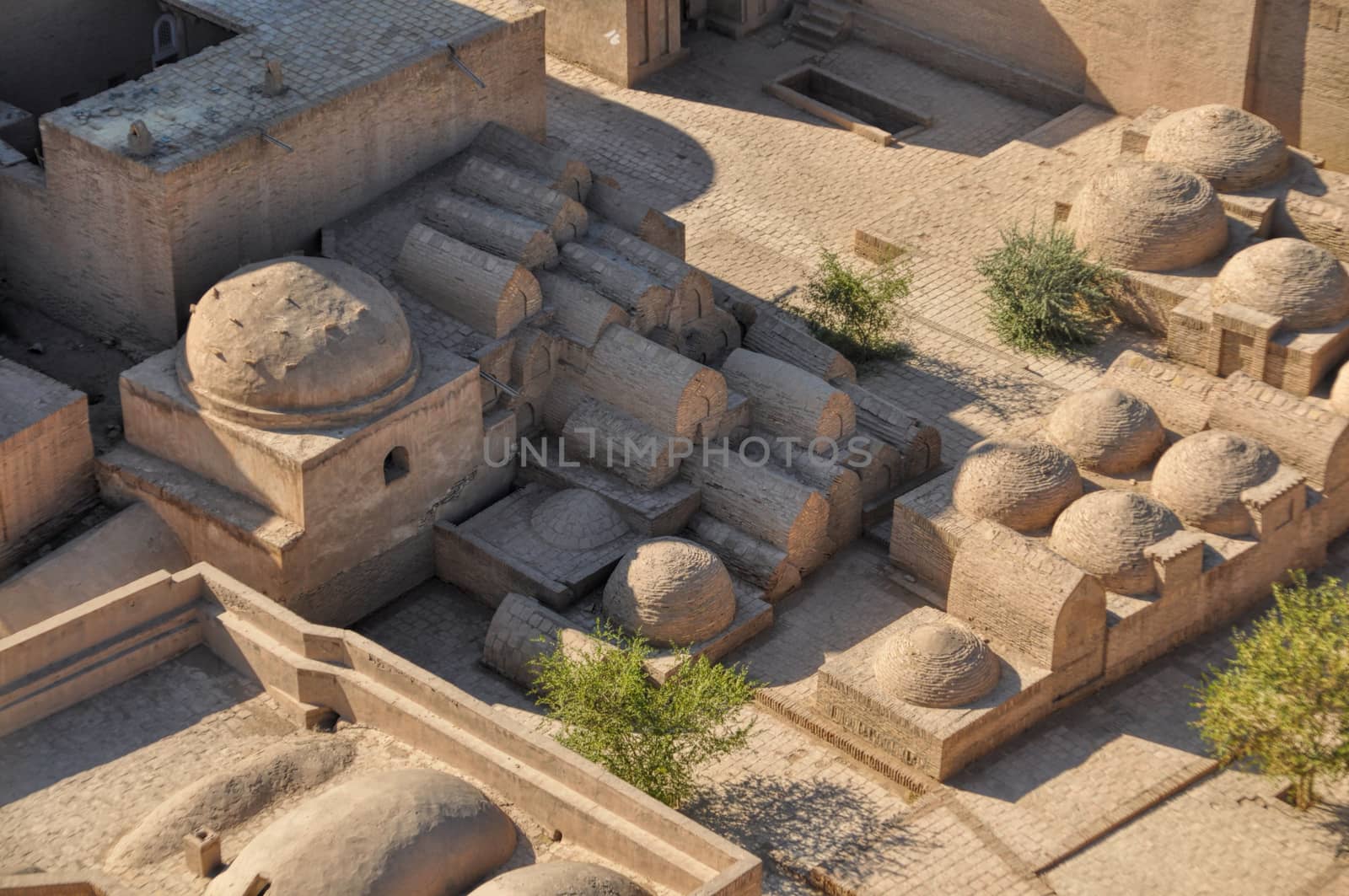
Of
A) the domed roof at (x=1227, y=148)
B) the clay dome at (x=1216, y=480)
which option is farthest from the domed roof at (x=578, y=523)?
the domed roof at (x=1227, y=148)

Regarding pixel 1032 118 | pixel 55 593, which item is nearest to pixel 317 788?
pixel 55 593

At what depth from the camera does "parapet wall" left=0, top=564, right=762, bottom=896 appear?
62.5 feet

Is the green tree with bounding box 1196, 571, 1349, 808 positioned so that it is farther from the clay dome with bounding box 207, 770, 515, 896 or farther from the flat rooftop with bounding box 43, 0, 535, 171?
the flat rooftop with bounding box 43, 0, 535, 171

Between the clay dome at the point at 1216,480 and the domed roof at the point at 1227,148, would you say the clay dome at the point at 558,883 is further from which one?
the domed roof at the point at 1227,148

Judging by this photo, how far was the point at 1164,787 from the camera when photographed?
2289cm

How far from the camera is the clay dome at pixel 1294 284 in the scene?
89.1 feet

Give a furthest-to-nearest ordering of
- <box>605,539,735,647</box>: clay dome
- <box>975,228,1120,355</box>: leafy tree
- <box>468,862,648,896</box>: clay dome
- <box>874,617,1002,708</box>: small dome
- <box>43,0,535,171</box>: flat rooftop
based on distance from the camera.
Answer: <box>975,228,1120,355</box>: leafy tree < <box>43,0,535,171</box>: flat rooftop < <box>605,539,735,647</box>: clay dome < <box>874,617,1002,708</box>: small dome < <box>468,862,648,896</box>: clay dome

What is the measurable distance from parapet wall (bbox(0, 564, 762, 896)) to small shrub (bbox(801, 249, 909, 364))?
912 cm

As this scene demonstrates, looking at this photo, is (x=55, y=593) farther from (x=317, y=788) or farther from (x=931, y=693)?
(x=931, y=693)

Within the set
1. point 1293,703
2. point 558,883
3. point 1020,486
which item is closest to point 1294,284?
point 1020,486

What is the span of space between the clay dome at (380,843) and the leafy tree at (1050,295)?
11832mm

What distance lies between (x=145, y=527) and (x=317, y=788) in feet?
17.2

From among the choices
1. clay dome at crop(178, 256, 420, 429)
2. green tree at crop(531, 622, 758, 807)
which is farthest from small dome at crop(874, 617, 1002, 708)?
clay dome at crop(178, 256, 420, 429)

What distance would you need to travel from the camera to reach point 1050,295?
1123 inches
